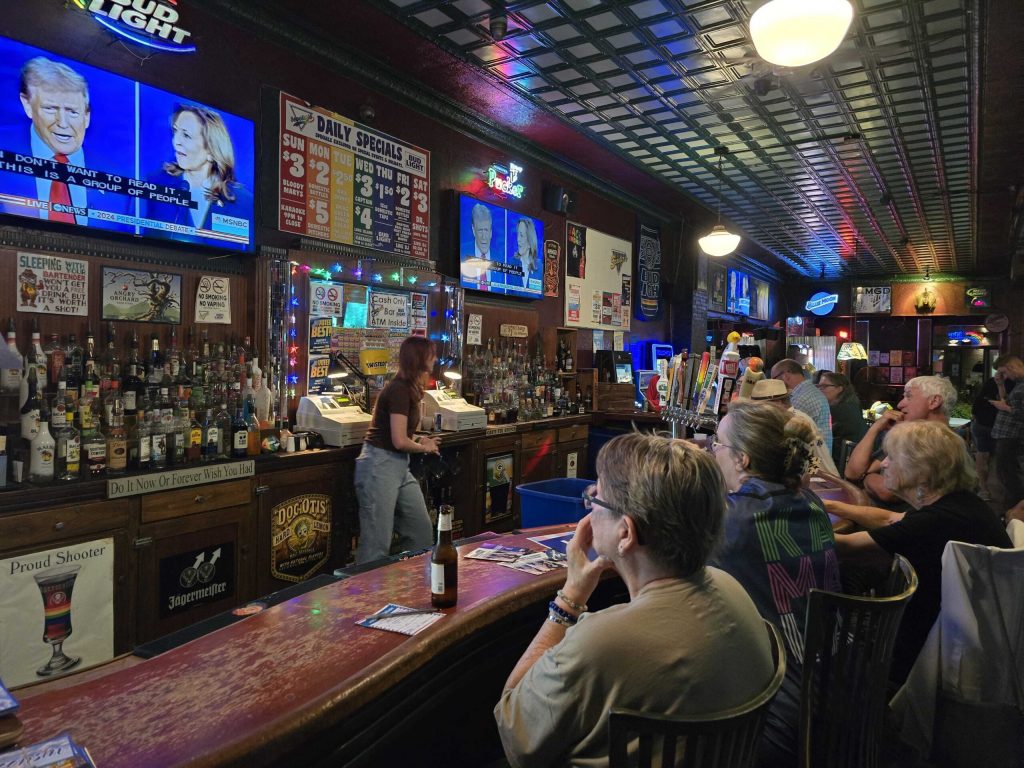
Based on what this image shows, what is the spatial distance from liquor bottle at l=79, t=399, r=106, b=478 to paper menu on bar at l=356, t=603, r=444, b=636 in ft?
6.85

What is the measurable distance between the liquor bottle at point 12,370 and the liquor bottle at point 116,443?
413 millimetres

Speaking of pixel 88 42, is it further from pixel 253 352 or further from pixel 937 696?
pixel 937 696

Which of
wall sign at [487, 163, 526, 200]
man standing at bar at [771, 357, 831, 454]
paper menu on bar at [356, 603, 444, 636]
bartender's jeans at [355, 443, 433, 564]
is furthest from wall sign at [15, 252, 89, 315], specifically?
man standing at bar at [771, 357, 831, 454]

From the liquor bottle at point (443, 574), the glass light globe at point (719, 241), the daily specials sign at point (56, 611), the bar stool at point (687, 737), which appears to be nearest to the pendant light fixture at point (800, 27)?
the liquor bottle at point (443, 574)

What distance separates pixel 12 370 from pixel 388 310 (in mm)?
2622

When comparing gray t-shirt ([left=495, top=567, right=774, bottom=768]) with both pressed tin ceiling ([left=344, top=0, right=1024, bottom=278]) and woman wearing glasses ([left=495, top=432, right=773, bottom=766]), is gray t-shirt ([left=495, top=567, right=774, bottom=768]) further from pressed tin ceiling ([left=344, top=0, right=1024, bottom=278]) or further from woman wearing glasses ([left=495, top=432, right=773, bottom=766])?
pressed tin ceiling ([left=344, top=0, right=1024, bottom=278])

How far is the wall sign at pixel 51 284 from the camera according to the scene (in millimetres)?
3285

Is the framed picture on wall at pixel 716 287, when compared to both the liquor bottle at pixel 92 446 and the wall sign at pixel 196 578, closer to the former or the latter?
the wall sign at pixel 196 578

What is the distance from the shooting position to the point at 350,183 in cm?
499

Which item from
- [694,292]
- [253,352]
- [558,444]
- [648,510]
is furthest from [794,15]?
[694,292]

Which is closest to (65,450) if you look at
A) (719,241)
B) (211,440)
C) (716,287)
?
(211,440)

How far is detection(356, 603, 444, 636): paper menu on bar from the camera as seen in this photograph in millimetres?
1696

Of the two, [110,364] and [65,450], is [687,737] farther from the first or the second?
[110,364]

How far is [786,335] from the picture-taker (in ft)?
54.0
